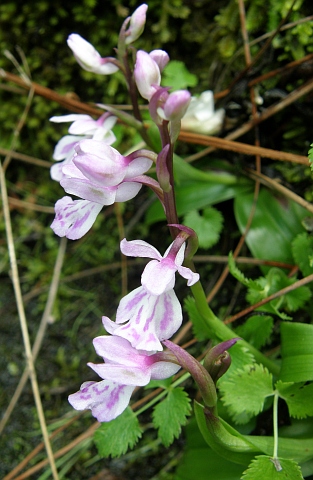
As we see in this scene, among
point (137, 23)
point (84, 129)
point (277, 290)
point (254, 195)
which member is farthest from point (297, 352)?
point (137, 23)

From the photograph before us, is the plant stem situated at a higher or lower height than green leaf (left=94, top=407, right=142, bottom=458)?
higher

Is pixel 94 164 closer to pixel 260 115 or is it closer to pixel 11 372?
pixel 260 115

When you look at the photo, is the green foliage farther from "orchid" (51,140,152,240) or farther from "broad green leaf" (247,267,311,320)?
"orchid" (51,140,152,240)

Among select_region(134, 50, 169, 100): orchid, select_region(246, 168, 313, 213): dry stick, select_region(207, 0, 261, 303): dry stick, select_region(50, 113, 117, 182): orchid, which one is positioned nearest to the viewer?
select_region(134, 50, 169, 100): orchid

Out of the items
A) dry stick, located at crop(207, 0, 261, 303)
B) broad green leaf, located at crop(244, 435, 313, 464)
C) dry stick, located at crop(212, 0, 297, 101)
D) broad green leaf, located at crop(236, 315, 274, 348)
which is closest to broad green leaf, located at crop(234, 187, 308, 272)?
dry stick, located at crop(207, 0, 261, 303)

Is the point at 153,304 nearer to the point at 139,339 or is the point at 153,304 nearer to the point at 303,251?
the point at 139,339

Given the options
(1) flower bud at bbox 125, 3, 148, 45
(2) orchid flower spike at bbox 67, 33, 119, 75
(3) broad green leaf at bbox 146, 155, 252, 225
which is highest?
(1) flower bud at bbox 125, 3, 148, 45
